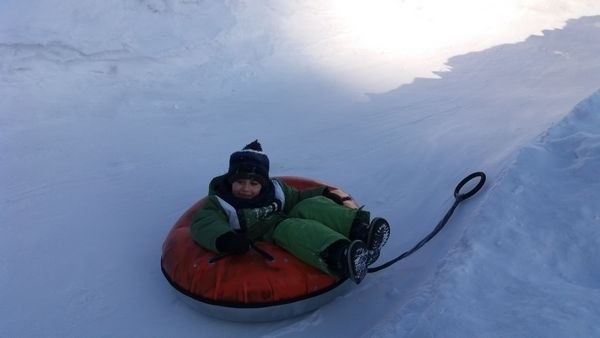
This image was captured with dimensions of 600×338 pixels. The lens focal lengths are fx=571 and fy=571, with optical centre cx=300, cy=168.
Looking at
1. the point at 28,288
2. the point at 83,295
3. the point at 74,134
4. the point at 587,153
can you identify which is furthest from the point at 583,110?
the point at 74,134

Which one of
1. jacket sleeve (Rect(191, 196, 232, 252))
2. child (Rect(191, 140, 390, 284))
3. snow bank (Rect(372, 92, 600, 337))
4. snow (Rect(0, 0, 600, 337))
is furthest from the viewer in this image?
Answer: jacket sleeve (Rect(191, 196, 232, 252))

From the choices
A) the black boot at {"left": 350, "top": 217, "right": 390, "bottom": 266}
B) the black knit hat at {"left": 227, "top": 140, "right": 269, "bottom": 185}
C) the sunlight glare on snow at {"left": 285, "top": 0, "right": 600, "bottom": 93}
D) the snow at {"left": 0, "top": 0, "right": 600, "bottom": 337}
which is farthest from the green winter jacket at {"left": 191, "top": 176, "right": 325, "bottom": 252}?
the sunlight glare on snow at {"left": 285, "top": 0, "right": 600, "bottom": 93}

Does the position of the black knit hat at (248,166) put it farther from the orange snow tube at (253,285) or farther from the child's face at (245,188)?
the orange snow tube at (253,285)

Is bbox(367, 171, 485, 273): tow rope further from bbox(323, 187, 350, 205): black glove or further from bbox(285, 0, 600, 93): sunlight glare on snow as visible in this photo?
bbox(285, 0, 600, 93): sunlight glare on snow

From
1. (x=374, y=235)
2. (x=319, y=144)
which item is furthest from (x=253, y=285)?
(x=319, y=144)

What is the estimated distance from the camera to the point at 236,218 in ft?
9.25

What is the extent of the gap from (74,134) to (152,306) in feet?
8.66

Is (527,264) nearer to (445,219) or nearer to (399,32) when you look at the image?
(445,219)

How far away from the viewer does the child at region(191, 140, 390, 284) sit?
244 centimetres

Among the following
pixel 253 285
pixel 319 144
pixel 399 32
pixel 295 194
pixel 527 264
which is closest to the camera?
pixel 527 264

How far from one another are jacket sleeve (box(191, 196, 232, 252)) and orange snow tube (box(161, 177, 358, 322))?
→ 0.08m

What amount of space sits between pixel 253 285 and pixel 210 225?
370 millimetres

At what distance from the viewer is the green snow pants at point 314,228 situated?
2471 millimetres

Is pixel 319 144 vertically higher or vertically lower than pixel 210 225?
lower
